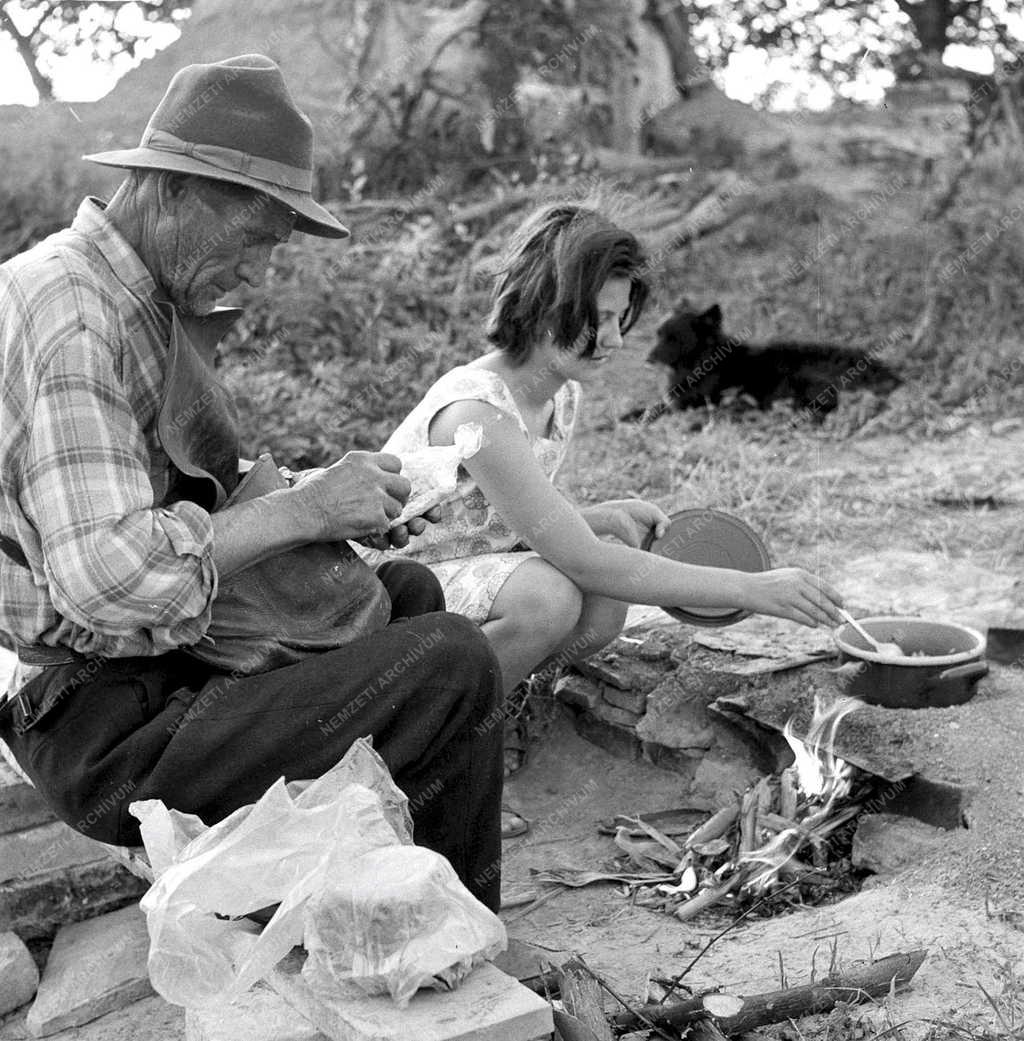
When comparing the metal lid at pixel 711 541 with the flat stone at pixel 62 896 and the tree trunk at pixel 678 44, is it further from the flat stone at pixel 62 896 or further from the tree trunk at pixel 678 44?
the tree trunk at pixel 678 44

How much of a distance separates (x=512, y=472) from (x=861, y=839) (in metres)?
1.23

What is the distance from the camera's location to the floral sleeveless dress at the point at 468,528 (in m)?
3.23

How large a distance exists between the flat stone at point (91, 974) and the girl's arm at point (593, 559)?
1305 millimetres

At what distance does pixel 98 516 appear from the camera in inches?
81.0

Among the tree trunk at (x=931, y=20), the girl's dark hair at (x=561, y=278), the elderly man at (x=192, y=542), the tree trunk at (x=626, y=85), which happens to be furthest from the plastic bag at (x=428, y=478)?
the tree trunk at (x=931, y=20)

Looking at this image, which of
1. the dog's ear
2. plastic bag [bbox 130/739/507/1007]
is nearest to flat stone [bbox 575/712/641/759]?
plastic bag [bbox 130/739/507/1007]

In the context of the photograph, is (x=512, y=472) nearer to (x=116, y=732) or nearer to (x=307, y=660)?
(x=307, y=660)

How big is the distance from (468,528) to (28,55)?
1146 centimetres

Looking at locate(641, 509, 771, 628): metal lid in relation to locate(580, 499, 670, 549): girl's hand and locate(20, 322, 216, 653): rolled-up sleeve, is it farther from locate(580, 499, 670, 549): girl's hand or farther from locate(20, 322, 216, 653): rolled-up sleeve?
locate(20, 322, 216, 653): rolled-up sleeve

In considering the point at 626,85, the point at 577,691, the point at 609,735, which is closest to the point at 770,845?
the point at 609,735

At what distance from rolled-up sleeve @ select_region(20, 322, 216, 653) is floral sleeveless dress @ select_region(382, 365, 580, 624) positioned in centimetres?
108

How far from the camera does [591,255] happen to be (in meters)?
3.16

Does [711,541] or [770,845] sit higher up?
[711,541]

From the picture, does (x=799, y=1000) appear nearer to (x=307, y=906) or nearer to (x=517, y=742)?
(x=307, y=906)
